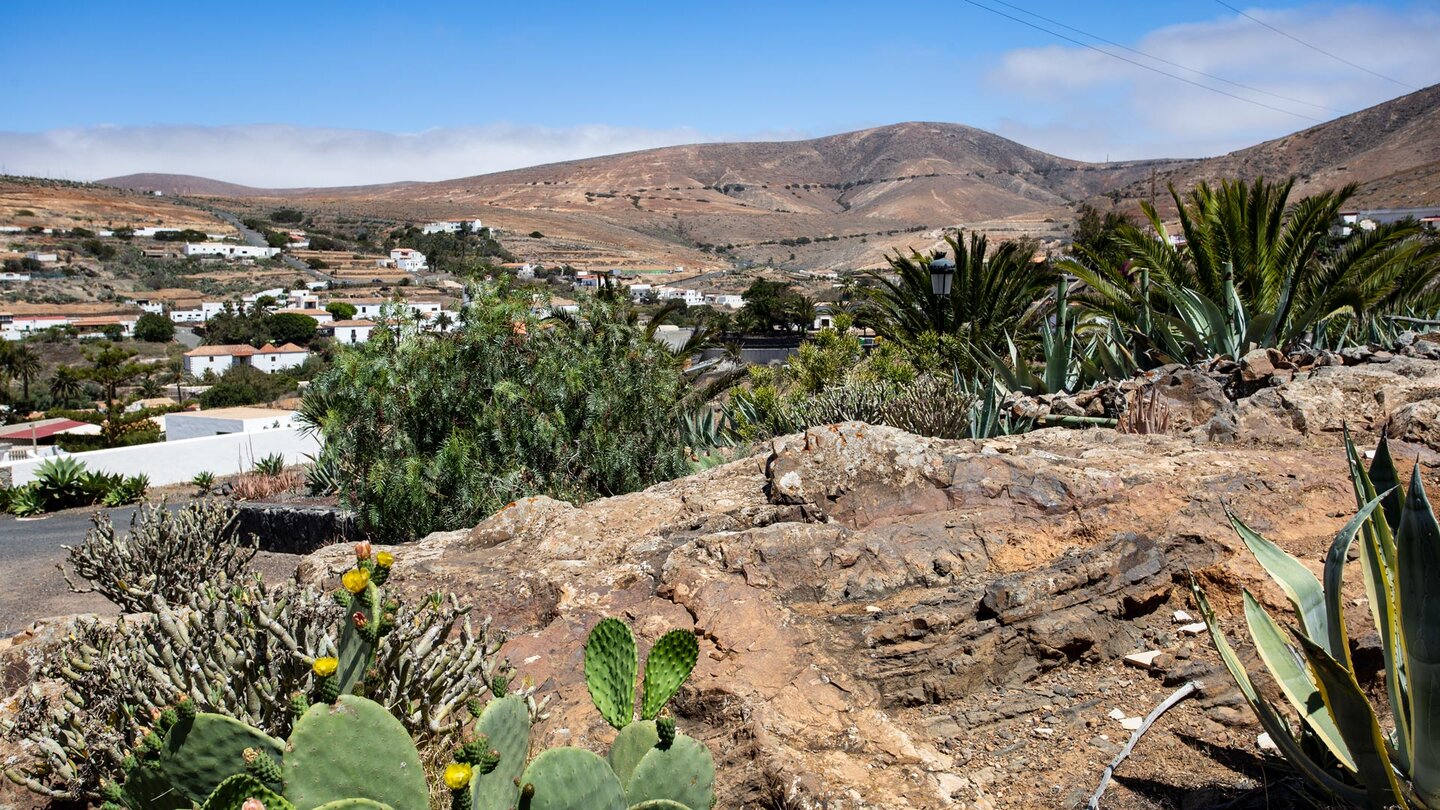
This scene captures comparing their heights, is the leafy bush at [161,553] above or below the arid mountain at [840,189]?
below

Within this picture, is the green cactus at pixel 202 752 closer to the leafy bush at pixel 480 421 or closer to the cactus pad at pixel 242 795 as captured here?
the cactus pad at pixel 242 795

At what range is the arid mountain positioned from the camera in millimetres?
68688

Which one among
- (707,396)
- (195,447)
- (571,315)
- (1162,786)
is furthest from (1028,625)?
(195,447)

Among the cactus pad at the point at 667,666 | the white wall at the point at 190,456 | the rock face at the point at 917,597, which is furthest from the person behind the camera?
the white wall at the point at 190,456

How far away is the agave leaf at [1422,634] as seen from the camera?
2531 millimetres

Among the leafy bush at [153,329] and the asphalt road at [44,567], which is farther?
the leafy bush at [153,329]

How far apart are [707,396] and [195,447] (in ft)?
36.4

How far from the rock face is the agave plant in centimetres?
33

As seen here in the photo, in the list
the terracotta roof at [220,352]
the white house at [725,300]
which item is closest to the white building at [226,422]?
the terracotta roof at [220,352]

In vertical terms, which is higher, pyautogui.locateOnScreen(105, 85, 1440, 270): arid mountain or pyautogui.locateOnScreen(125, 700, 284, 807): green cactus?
pyautogui.locateOnScreen(105, 85, 1440, 270): arid mountain

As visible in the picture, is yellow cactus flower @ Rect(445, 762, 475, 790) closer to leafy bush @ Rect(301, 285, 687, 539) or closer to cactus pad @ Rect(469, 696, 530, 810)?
cactus pad @ Rect(469, 696, 530, 810)

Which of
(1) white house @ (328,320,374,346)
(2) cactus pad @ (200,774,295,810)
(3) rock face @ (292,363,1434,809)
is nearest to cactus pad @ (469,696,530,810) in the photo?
(2) cactus pad @ (200,774,295,810)

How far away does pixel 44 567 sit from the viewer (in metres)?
11.4

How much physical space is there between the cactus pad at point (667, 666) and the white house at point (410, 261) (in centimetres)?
8264
